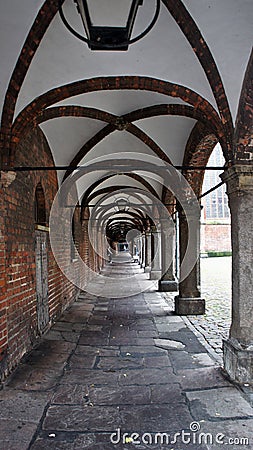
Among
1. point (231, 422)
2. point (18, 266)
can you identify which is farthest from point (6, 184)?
point (231, 422)

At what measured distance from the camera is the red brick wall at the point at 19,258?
4.63 meters

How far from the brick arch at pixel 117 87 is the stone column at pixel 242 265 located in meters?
0.54

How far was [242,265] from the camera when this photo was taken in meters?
4.45

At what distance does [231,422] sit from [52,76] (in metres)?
4.15

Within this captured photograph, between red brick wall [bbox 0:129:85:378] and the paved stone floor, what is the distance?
352mm

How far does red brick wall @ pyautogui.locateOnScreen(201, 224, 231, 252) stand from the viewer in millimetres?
34312

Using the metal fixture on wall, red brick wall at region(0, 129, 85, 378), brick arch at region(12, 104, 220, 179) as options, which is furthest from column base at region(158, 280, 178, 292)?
the metal fixture on wall

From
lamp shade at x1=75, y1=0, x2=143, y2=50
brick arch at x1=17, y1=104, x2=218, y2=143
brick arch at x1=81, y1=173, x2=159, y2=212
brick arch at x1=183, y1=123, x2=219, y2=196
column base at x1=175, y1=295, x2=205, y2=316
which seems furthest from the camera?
brick arch at x1=81, y1=173, x2=159, y2=212

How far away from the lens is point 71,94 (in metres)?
4.94

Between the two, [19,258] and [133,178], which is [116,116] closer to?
[19,258]

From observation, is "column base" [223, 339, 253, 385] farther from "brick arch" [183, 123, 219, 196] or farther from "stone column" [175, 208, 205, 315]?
"stone column" [175, 208, 205, 315]

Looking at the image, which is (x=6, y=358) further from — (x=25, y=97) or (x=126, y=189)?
(x=126, y=189)


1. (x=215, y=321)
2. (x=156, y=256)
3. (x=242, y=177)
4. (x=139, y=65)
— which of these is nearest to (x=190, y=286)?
(x=215, y=321)

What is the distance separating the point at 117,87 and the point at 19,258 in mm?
2627
